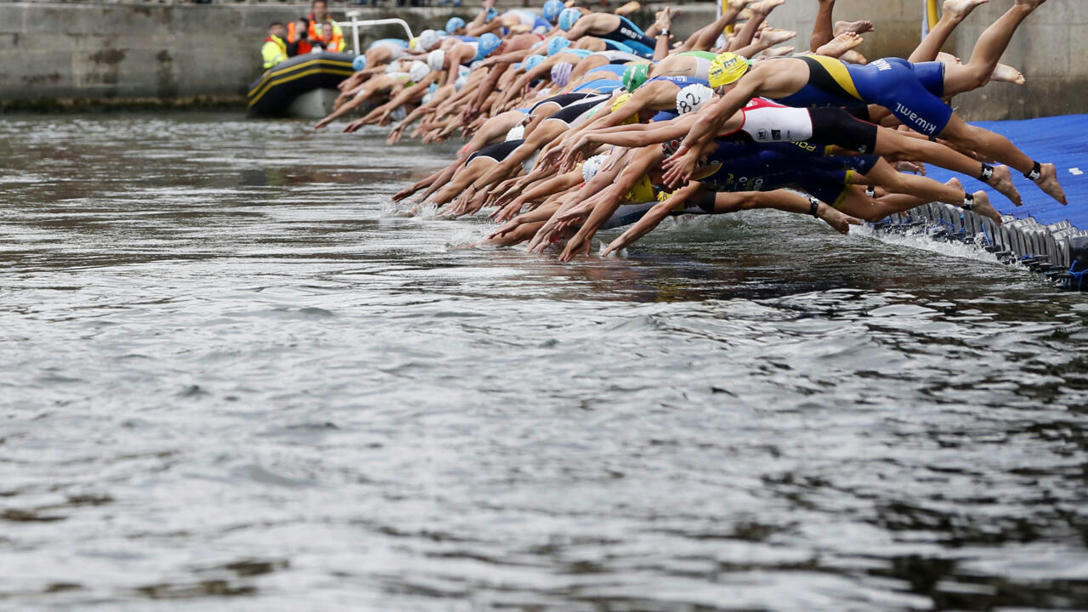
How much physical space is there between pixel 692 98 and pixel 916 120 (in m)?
1.46

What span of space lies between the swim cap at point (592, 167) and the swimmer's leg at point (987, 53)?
245 centimetres

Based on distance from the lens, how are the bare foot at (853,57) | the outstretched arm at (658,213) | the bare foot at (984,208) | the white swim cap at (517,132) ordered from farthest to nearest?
the white swim cap at (517,132)
the bare foot at (853,57)
the outstretched arm at (658,213)
the bare foot at (984,208)

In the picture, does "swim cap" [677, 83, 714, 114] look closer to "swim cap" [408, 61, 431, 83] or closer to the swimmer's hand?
the swimmer's hand

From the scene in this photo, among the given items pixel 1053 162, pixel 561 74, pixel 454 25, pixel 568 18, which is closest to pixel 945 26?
pixel 1053 162

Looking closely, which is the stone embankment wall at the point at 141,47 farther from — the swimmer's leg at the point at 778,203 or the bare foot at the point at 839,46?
the swimmer's leg at the point at 778,203

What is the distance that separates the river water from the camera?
4.41 m

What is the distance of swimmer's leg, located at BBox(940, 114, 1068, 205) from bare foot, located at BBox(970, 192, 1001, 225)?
0.83 ft

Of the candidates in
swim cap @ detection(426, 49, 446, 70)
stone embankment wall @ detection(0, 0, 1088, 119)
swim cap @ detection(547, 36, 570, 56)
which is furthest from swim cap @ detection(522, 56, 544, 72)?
stone embankment wall @ detection(0, 0, 1088, 119)

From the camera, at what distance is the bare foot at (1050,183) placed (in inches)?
387

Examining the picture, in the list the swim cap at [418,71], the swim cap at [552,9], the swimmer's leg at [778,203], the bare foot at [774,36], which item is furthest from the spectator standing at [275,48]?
the swimmer's leg at [778,203]

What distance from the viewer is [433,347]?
738cm

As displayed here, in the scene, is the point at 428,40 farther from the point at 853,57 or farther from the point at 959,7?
the point at 959,7

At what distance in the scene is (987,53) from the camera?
9797mm

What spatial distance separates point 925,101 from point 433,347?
4053mm
